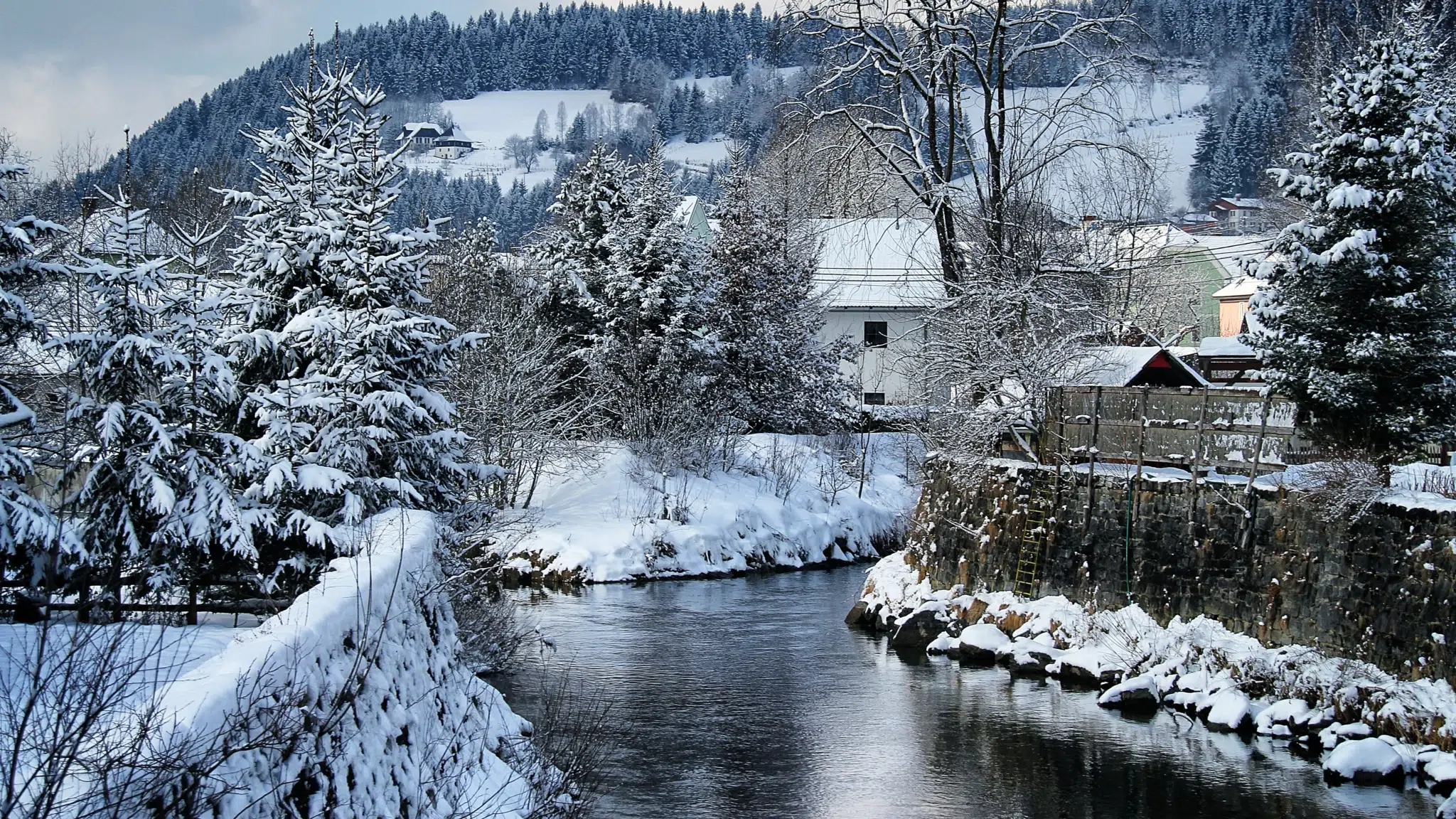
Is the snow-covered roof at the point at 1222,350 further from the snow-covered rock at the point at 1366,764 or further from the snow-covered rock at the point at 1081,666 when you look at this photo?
the snow-covered rock at the point at 1366,764

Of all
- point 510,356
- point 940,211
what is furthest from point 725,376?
point 940,211

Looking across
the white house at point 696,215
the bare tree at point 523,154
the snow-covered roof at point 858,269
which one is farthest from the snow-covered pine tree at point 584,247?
the bare tree at point 523,154

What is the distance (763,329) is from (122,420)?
29.8m

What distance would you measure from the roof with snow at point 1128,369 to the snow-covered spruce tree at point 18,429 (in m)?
18.6

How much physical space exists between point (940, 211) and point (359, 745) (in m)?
20.3

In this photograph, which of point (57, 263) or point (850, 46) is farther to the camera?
point (850, 46)

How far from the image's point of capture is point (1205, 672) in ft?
61.2

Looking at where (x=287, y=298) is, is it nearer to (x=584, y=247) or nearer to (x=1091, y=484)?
(x=1091, y=484)

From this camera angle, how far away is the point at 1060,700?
63.2 feet

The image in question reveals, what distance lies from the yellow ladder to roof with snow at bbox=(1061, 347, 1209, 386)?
2.64 m

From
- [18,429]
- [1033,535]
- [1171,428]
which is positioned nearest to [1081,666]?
[1033,535]

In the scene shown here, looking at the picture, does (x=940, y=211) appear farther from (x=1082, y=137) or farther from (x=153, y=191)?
(x=153, y=191)

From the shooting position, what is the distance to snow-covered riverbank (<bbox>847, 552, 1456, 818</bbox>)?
1521 cm

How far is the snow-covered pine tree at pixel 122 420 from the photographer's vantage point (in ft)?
40.4
